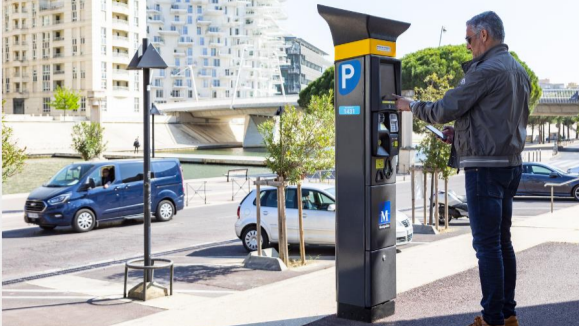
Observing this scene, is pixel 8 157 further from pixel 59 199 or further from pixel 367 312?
pixel 367 312

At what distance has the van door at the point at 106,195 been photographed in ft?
61.7

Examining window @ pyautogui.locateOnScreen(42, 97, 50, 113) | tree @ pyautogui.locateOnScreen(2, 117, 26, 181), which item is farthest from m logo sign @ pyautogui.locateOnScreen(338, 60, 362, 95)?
window @ pyautogui.locateOnScreen(42, 97, 50, 113)

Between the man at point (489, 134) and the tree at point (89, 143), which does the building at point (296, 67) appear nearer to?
the tree at point (89, 143)

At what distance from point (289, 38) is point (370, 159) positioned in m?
178

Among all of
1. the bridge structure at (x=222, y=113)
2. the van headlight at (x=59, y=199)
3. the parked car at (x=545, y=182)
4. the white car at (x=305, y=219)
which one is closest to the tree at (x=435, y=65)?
the bridge structure at (x=222, y=113)

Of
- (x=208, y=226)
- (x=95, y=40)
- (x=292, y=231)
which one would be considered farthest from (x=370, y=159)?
(x=95, y=40)

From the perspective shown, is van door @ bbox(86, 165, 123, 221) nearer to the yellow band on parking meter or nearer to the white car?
the white car

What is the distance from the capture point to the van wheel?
20.5 metres

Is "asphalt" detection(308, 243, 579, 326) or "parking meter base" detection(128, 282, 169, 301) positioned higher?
"asphalt" detection(308, 243, 579, 326)

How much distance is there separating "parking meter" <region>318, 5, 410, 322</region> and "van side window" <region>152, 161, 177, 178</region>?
15.4 meters

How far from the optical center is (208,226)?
19234 mm

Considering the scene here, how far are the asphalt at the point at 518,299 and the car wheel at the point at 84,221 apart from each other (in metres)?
13.0

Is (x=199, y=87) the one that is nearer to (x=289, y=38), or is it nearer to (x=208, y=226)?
(x=289, y=38)

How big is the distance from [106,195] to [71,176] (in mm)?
1141
